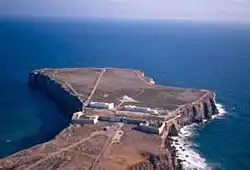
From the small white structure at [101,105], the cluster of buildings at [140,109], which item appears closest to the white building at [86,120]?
the small white structure at [101,105]

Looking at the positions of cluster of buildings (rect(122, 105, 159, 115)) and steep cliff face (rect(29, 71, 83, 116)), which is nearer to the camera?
cluster of buildings (rect(122, 105, 159, 115))

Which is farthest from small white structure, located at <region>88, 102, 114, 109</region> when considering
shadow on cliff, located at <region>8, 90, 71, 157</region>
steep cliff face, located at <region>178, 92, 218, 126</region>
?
steep cliff face, located at <region>178, 92, 218, 126</region>

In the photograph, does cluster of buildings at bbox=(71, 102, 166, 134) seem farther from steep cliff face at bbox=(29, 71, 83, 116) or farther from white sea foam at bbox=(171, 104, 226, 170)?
steep cliff face at bbox=(29, 71, 83, 116)

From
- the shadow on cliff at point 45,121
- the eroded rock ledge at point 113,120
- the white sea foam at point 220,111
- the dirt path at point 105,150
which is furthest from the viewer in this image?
the white sea foam at point 220,111

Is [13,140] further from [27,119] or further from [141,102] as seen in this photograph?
[141,102]

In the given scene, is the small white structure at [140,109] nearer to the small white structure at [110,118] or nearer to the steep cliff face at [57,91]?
the small white structure at [110,118]

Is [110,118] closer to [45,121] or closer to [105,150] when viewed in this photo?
[105,150]

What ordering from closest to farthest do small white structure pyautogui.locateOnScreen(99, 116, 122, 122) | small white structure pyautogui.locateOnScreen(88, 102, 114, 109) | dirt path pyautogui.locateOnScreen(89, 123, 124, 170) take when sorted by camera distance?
dirt path pyautogui.locateOnScreen(89, 123, 124, 170)
small white structure pyautogui.locateOnScreen(99, 116, 122, 122)
small white structure pyautogui.locateOnScreen(88, 102, 114, 109)
